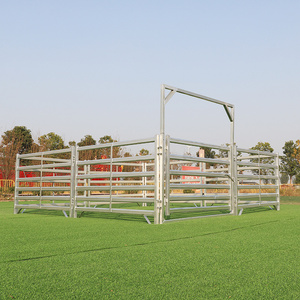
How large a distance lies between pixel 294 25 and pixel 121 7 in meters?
7.27

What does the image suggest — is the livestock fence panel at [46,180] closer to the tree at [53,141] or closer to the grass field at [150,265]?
the grass field at [150,265]

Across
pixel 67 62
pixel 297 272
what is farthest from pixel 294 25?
pixel 297 272

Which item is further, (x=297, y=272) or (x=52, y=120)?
(x=52, y=120)

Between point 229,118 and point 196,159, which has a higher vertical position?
point 229,118

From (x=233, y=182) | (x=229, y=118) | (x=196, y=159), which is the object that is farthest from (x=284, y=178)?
(x=196, y=159)

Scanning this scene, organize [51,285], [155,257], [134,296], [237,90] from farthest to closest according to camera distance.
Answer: [237,90] → [155,257] → [51,285] → [134,296]

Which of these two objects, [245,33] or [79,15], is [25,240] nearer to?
[79,15]

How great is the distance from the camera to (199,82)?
499 inches

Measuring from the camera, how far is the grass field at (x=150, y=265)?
2.03 meters

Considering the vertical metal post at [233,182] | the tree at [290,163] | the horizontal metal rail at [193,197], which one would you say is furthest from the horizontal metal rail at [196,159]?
the tree at [290,163]

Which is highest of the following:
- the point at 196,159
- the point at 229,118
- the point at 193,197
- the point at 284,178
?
the point at 284,178

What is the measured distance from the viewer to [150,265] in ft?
8.74

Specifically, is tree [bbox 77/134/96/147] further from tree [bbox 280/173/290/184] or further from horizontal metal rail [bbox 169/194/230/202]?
tree [bbox 280/173/290/184]

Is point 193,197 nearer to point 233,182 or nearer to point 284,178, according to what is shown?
point 233,182
